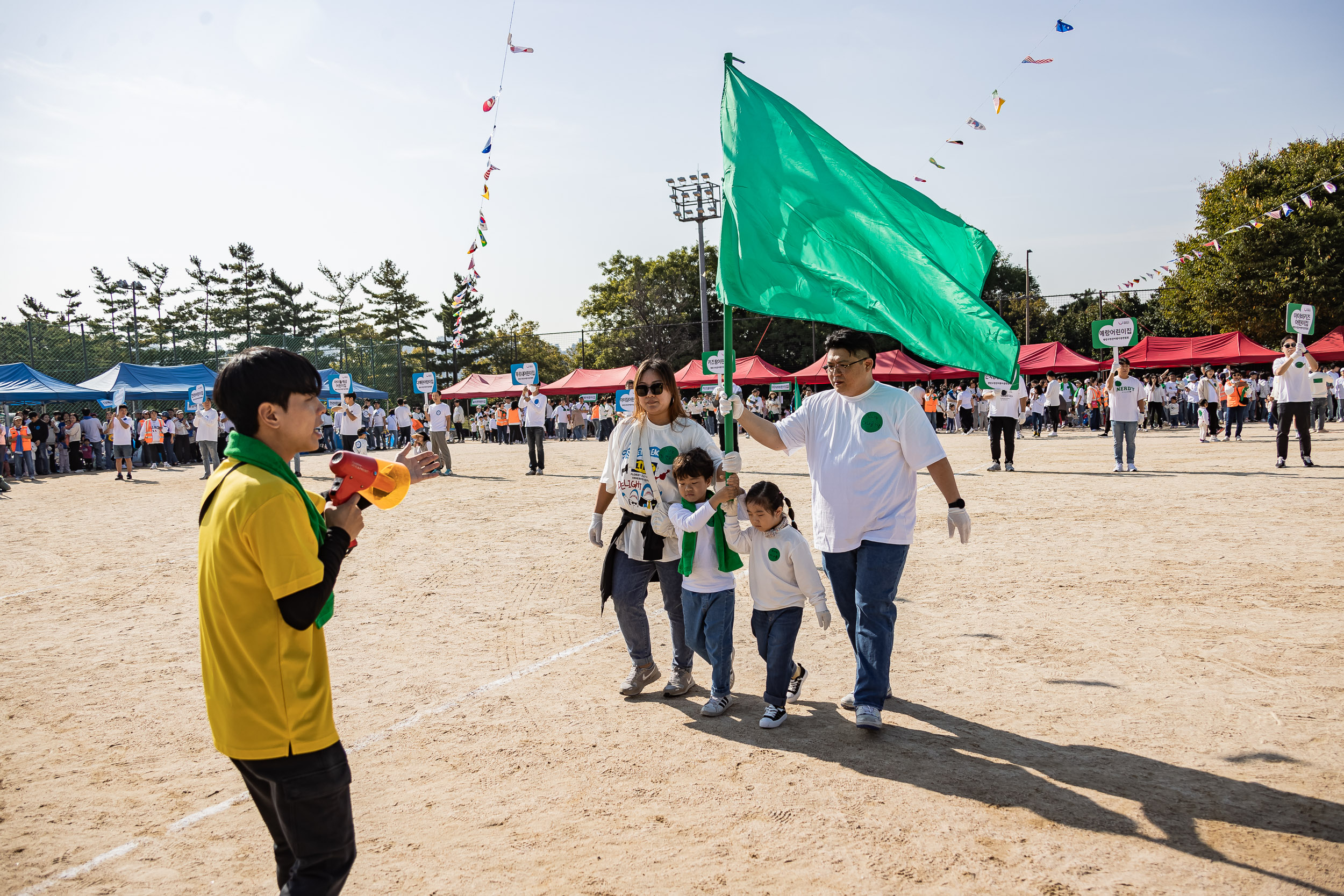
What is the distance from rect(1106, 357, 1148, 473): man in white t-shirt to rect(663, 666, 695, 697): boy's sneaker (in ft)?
42.0

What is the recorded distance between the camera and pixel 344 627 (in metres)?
6.90

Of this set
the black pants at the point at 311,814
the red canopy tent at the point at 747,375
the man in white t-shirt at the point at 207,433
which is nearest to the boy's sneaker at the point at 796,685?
the black pants at the point at 311,814

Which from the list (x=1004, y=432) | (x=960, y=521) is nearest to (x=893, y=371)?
(x=1004, y=432)

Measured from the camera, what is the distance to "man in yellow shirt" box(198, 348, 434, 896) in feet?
7.25

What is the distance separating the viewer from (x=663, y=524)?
15.6ft

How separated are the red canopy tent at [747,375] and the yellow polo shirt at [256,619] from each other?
36392 millimetres

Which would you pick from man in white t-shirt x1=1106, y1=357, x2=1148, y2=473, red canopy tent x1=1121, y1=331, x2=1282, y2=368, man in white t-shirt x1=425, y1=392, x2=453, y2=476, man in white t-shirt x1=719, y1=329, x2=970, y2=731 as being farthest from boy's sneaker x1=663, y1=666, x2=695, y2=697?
red canopy tent x1=1121, y1=331, x2=1282, y2=368

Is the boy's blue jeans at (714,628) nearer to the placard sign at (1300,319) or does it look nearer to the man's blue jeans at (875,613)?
the man's blue jeans at (875,613)

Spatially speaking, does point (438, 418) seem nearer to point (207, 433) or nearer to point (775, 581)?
point (207, 433)

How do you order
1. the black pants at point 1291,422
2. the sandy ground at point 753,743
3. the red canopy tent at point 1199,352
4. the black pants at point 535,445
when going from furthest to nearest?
the red canopy tent at point 1199,352
the black pants at point 535,445
the black pants at point 1291,422
the sandy ground at point 753,743

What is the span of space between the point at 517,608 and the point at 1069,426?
106 feet

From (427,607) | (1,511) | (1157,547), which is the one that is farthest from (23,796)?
(1,511)

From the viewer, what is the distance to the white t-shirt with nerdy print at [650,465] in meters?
4.86

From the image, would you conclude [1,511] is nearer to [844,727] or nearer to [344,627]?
[344,627]
